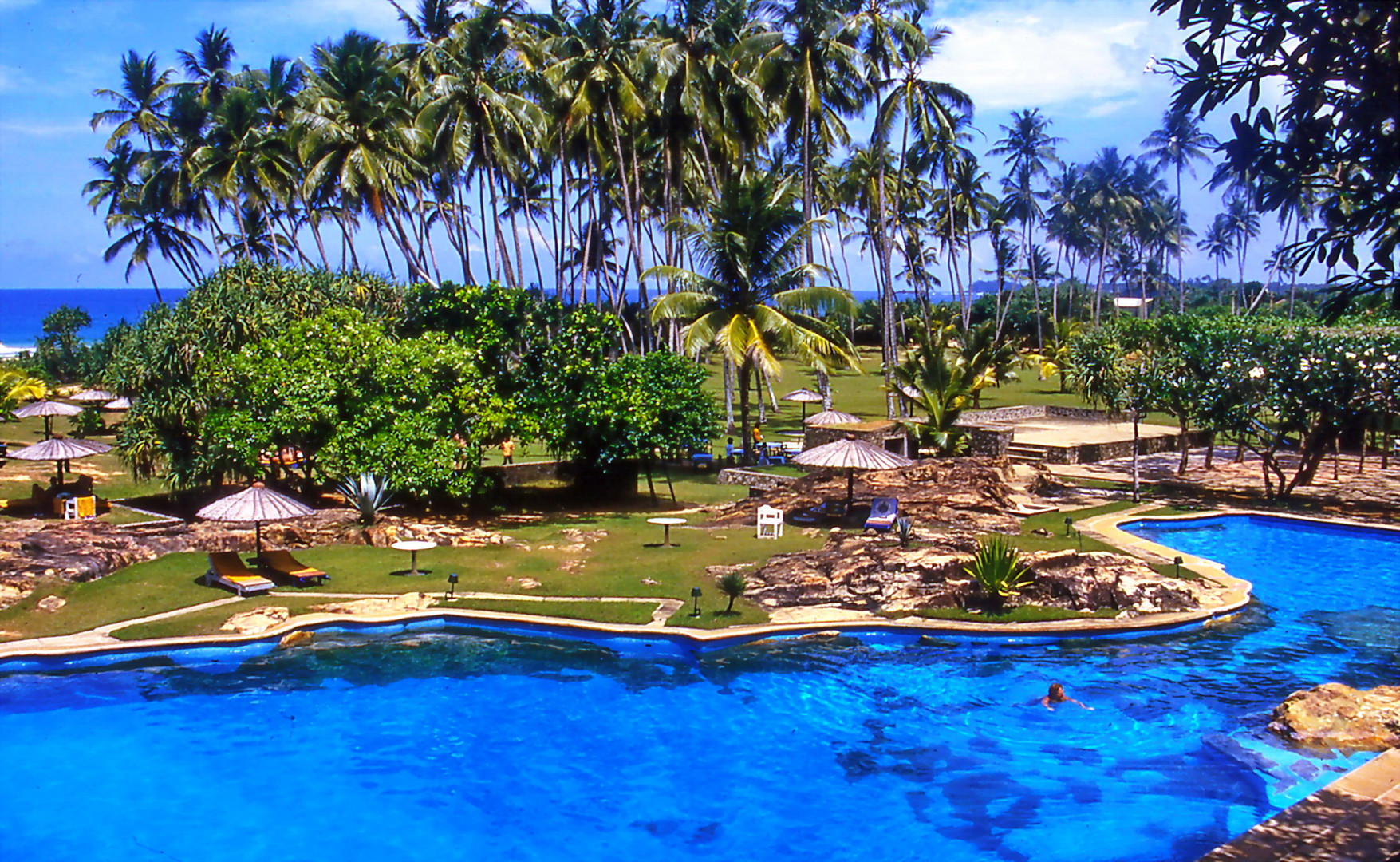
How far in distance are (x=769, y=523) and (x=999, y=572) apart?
6482 millimetres

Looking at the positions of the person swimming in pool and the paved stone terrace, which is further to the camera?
the person swimming in pool

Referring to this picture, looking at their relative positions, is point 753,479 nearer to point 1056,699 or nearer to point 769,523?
point 769,523

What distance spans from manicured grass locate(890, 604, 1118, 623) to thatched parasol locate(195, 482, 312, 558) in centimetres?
1068

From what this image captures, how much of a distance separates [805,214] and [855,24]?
264 inches

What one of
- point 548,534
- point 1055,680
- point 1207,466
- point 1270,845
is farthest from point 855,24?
point 1270,845

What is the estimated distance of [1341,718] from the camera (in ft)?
41.4

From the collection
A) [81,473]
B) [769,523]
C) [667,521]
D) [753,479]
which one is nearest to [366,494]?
[667,521]

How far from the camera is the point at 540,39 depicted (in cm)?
4181

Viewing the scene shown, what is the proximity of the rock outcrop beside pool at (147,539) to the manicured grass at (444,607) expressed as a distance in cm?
289

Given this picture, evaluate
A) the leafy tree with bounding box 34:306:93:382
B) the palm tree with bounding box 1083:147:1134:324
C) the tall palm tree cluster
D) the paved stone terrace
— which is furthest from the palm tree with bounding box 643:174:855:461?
the palm tree with bounding box 1083:147:1134:324

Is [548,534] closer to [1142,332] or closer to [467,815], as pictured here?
[467,815]

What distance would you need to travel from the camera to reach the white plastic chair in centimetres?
2308

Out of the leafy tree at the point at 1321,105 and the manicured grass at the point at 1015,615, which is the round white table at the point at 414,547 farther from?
the leafy tree at the point at 1321,105

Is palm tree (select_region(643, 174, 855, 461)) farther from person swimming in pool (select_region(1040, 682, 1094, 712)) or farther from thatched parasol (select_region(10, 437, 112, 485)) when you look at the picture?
person swimming in pool (select_region(1040, 682, 1094, 712))
